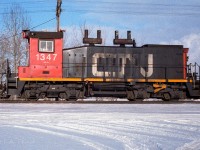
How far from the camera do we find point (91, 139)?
18.7 feet

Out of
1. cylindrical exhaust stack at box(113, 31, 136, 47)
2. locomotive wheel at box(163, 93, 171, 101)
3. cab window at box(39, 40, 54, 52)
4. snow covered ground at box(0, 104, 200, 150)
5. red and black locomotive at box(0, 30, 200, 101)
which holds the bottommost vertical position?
snow covered ground at box(0, 104, 200, 150)

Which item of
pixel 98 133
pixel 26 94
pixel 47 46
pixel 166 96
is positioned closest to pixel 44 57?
pixel 47 46

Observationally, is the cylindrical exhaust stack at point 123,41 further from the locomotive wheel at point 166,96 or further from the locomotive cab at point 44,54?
the locomotive wheel at point 166,96

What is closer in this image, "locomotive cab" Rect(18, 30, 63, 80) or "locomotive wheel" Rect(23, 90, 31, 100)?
"locomotive wheel" Rect(23, 90, 31, 100)

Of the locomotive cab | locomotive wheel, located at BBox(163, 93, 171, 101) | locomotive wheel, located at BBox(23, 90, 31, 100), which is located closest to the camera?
locomotive wheel, located at BBox(23, 90, 31, 100)

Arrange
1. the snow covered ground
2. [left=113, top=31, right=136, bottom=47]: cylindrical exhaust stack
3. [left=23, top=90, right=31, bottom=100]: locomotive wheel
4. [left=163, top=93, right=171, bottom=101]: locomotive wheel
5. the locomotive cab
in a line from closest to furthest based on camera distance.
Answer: the snow covered ground, [left=23, top=90, right=31, bottom=100]: locomotive wheel, the locomotive cab, [left=163, top=93, right=171, bottom=101]: locomotive wheel, [left=113, top=31, right=136, bottom=47]: cylindrical exhaust stack

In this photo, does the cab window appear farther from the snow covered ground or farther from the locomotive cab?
the snow covered ground

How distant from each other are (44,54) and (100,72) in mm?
3008

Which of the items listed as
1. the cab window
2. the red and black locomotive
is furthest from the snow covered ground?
the cab window

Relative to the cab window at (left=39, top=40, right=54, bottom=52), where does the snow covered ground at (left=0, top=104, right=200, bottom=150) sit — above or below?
below

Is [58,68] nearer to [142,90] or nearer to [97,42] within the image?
[97,42]

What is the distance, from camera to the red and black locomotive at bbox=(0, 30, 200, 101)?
1580 centimetres

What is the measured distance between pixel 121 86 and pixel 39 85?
411 centimetres

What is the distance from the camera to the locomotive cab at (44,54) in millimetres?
16078
